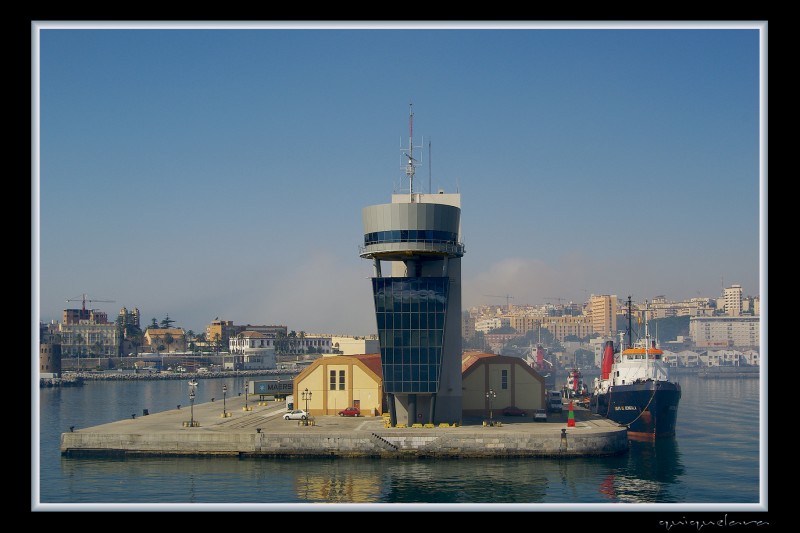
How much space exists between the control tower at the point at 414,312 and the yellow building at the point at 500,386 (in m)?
10.0

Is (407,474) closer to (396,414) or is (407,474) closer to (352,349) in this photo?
(396,414)

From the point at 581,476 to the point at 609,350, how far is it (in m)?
75.1

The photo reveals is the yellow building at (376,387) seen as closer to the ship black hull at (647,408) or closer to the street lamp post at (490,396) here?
the street lamp post at (490,396)

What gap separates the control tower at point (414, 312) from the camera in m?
97.4

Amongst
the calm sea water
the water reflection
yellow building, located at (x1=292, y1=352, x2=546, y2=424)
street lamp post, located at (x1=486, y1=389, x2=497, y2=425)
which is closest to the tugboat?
the water reflection

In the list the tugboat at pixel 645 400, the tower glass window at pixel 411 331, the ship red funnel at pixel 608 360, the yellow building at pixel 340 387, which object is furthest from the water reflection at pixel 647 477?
the ship red funnel at pixel 608 360

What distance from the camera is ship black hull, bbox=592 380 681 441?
110062 mm

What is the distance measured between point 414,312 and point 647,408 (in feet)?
111

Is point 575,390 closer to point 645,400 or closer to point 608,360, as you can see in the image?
point 608,360

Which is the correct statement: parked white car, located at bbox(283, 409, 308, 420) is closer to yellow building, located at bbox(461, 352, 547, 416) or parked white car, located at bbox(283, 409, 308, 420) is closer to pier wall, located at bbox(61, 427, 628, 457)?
pier wall, located at bbox(61, 427, 628, 457)
